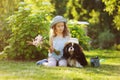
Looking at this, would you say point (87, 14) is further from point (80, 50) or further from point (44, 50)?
point (80, 50)

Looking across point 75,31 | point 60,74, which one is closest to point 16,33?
point 75,31

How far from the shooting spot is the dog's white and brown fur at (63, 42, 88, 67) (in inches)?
383

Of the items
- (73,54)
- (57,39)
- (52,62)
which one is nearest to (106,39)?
(57,39)

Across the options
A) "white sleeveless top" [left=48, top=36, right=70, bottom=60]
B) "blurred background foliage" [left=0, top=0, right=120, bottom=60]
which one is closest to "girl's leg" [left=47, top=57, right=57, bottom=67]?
"white sleeveless top" [left=48, top=36, right=70, bottom=60]

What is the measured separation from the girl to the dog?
11.4 inches

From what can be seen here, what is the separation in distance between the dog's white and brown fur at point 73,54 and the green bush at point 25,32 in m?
1.99

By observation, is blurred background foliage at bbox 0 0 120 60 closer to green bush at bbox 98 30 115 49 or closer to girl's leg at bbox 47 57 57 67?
girl's leg at bbox 47 57 57 67

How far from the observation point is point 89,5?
27.9 metres

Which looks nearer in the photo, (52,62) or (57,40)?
(52,62)

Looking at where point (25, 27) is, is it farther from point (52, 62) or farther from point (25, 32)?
point (52, 62)

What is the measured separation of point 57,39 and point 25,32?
6.14 ft

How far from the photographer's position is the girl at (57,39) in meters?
10.2

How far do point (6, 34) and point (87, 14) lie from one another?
15.3 meters

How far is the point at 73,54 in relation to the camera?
9.72m
